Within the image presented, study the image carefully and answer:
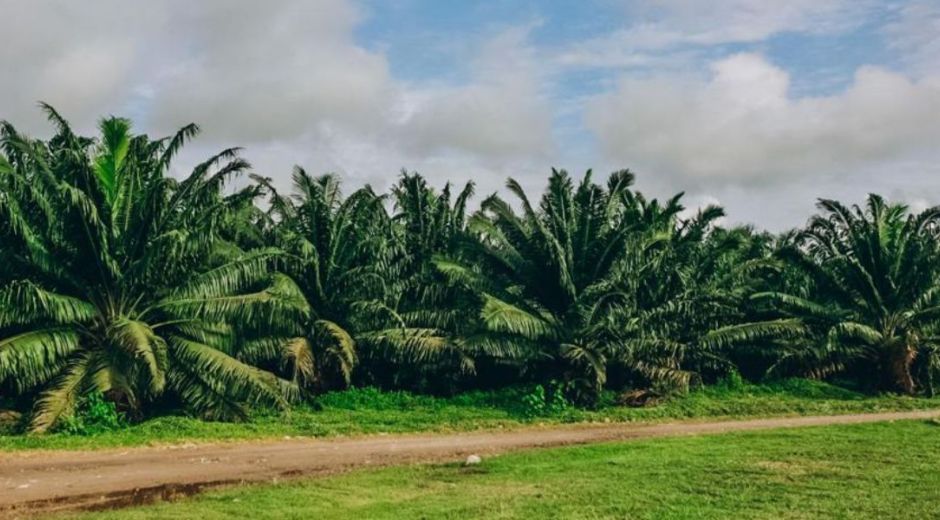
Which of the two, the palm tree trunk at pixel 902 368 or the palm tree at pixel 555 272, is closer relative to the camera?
the palm tree at pixel 555 272

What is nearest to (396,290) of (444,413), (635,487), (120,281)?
(444,413)

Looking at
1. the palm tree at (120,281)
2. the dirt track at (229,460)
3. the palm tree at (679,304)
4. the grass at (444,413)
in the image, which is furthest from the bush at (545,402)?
the palm tree at (120,281)

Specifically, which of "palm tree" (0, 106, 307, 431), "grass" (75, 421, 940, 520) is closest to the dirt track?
"grass" (75, 421, 940, 520)

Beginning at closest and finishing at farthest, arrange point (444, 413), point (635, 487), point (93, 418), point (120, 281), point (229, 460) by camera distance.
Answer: point (635, 487)
point (229, 460)
point (93, 418)
point (120, 281)
point (444, 413)

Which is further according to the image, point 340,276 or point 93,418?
point 340,276

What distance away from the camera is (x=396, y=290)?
22.2m

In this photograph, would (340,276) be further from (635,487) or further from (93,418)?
(635,487)

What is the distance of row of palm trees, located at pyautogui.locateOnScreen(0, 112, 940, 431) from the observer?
17.4 m

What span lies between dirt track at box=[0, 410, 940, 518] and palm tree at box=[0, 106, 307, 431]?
2270mm

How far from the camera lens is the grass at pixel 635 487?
9.27m

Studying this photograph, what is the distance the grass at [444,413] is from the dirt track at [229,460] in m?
0.69

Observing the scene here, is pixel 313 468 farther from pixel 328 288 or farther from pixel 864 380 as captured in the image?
pixel 864 380

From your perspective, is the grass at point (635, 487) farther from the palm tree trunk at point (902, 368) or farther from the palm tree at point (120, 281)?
the palm tree trunk at point (902, 368)

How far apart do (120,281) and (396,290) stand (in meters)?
6.95
